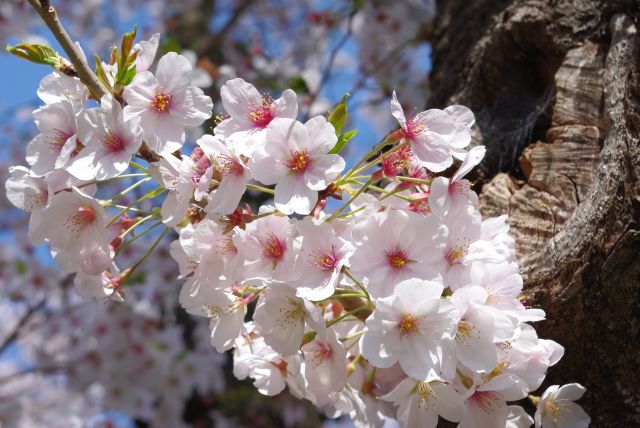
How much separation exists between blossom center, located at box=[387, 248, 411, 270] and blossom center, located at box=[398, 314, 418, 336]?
10cm

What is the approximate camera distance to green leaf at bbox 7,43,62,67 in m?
1.33

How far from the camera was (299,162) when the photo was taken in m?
1.19

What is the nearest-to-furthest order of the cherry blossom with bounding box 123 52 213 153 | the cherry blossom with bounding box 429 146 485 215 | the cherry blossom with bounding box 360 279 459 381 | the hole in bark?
the cherry blossom with bounding box 360 279 459 381
the cherry blossom with bounding box 429 146 485 215
the cherry blossom with bounding box 123 52 213 153
the hole in bark

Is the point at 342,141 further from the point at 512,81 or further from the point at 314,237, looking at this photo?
the point at 512,81

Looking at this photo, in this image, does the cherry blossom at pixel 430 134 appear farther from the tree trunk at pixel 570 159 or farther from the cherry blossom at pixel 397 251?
the tree trunk at pixel 570 159

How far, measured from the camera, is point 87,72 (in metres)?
1.28

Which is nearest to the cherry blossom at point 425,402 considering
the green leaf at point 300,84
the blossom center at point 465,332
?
the blossom center at point 465,332

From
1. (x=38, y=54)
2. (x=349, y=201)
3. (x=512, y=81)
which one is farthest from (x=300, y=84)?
(x=349, y=201)

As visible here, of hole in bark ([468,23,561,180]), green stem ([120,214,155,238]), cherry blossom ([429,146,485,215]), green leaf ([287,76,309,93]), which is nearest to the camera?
cherry blossom ([429,146,485,215])

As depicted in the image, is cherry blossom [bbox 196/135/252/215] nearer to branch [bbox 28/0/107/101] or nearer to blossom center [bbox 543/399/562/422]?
branch [bbox 28/0/107/101]

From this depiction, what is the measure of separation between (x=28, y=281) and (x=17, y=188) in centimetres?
364

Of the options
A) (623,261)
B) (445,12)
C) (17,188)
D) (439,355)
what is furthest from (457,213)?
(445,12)

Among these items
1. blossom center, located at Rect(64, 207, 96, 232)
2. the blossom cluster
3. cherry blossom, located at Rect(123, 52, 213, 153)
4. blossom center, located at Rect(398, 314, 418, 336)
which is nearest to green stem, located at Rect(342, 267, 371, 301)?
the blossom cluster

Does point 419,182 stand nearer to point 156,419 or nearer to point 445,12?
point 445,12
